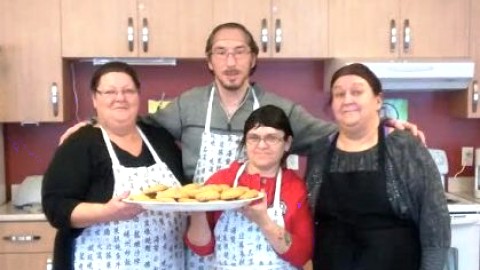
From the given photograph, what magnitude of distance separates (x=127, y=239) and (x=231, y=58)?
64 cm

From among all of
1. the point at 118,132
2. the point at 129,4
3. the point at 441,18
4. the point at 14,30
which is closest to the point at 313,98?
the point at 441,18

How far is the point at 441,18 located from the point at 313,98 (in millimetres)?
794

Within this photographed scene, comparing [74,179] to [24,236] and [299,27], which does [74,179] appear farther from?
Answer: [299,27]

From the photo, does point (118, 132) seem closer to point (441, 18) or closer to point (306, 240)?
point (306, 240)

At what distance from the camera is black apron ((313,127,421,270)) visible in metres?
1.69

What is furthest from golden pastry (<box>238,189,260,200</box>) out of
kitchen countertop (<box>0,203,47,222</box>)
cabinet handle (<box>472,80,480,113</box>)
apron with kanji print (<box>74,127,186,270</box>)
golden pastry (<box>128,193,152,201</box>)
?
cabinet handle (<box>472,80,480,113</box>)

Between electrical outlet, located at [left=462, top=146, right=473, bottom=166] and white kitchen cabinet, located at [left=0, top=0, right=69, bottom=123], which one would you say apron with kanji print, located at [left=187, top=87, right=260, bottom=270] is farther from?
electrical outlet, located at [left=462, top=146, right=473, bottom=166]

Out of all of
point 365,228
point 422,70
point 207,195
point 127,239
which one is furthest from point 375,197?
point 422,70

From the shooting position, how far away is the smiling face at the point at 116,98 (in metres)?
1.84

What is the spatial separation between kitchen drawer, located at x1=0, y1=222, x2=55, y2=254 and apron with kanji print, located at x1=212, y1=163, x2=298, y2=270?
4.65ft

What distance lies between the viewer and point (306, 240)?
1.75m

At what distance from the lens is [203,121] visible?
2.09 meters

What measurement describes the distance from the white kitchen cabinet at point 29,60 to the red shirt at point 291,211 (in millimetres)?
1616

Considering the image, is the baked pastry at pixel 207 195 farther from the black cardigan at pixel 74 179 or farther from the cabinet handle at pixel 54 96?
the cabinet handle at pixel 54 96
